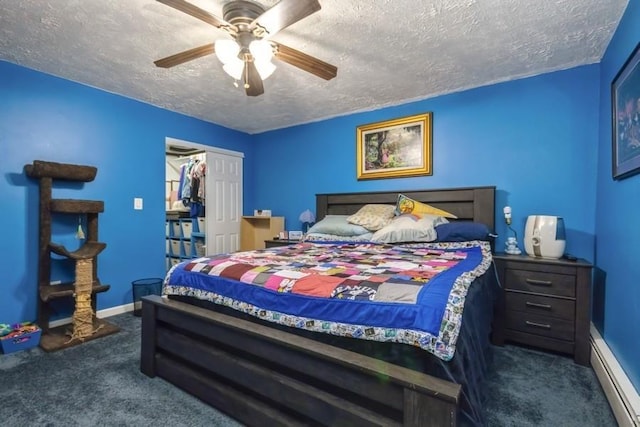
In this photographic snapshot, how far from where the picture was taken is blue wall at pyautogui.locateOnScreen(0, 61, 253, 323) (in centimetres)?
259

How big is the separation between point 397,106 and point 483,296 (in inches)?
97.7

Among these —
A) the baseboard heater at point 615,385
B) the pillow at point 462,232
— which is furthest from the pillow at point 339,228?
the baseboard heater at point 615,385

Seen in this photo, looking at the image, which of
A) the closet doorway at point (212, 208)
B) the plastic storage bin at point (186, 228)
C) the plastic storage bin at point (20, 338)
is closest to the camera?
the plastic storage bin at point (20, 338)

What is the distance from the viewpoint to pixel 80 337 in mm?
2551

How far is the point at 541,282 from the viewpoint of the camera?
2.30 m

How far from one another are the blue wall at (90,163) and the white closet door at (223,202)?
1.39 ft

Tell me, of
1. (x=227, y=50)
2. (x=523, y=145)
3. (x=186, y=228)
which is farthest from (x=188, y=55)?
(x=186, y=228)

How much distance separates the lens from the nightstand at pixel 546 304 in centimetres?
216

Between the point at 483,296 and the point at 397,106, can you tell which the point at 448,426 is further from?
the point at 397,106

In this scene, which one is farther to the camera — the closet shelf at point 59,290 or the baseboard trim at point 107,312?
the baseboard trim at point 107,312

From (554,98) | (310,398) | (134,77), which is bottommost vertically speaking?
(310,398)

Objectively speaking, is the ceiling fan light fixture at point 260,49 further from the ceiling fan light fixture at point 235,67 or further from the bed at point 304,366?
the bed at point 304,366

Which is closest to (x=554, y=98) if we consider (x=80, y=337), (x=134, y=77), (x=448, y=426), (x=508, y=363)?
(x=508, y=363)

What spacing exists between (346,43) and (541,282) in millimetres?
2303
